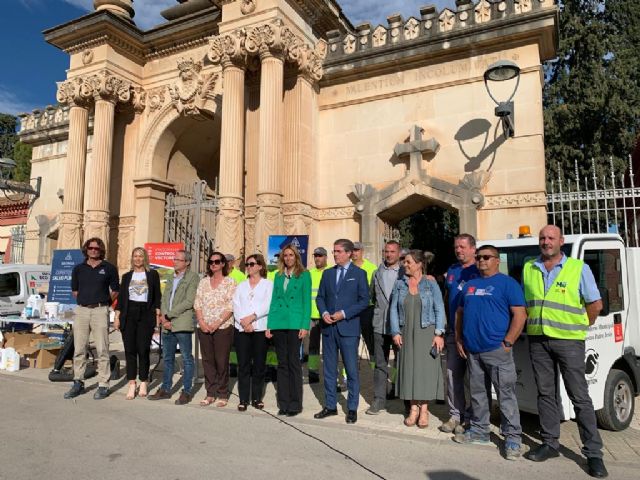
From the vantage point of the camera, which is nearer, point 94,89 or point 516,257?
point 516,257

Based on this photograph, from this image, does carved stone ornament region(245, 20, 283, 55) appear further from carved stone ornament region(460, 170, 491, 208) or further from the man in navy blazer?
the man in navy blazer

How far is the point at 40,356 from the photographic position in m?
8.70

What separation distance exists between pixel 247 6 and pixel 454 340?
34.4 feet

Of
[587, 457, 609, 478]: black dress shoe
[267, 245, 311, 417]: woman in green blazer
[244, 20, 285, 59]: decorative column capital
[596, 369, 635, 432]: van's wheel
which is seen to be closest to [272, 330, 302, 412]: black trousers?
[267, 245, 311, 417]: woman in green blazer

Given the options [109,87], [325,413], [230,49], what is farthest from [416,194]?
[109,87]

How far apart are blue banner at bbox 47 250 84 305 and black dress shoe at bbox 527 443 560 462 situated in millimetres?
8680

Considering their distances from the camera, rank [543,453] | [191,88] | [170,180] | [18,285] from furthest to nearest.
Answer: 1. [170,180]
2. [191,88]
3. [18,285]
4. [543,453]

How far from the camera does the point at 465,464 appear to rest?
4.10m

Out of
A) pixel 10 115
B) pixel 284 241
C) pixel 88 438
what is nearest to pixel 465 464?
pixel 88 438

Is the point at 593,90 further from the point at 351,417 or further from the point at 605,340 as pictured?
the point at 351,417

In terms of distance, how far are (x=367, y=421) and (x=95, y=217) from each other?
11725 millimetres

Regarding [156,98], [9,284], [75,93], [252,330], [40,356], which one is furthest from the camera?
[156,98]

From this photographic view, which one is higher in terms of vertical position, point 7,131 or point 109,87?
point 7,131

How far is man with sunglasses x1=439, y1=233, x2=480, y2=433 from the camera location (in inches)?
200
